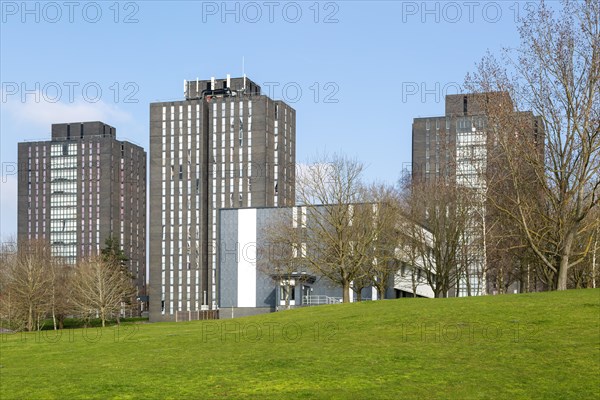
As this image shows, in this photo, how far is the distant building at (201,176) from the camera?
614ft

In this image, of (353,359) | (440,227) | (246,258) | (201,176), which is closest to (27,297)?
(246,258)

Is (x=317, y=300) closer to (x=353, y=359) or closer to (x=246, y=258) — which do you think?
(x=246, y=258)

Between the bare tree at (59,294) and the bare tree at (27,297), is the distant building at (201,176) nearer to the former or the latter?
the bare tree at (59,294)

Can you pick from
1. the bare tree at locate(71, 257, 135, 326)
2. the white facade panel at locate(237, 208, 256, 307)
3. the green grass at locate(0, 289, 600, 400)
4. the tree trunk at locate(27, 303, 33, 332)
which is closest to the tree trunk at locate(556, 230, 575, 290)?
the green grass at locate(0, 289, 600, 400)

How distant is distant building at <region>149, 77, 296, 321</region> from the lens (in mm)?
187250

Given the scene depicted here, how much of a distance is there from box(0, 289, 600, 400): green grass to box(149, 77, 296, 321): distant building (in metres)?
150

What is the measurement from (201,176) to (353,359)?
167883mm

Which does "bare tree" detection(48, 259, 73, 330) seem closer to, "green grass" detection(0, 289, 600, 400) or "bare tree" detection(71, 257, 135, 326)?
"bare tree" detection(71, 257, 135, 326)

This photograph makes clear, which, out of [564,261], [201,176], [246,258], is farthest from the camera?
[201,176]

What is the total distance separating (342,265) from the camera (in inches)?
2539

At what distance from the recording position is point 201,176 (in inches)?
Answer: 7510

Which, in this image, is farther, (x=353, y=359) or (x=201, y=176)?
(x=201, y=176)

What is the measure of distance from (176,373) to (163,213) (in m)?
172

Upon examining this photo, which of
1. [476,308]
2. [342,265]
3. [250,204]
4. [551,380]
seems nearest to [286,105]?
[250,204]
